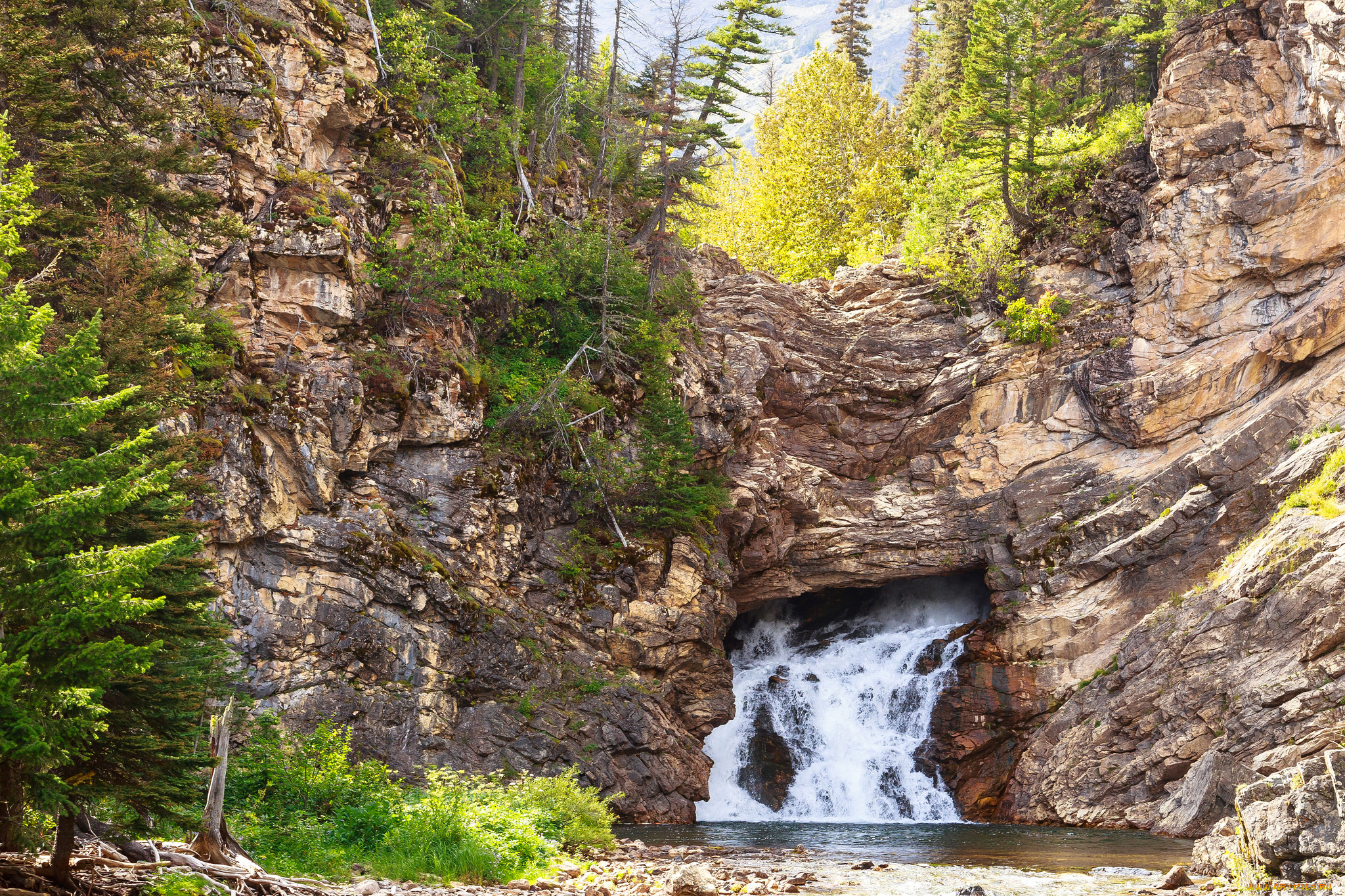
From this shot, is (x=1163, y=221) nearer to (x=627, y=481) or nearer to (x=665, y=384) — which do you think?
(x=665, y=384)

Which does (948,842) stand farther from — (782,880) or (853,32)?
(853,32)

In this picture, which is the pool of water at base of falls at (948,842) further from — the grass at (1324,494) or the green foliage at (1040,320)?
the green foliage at (1040,320)

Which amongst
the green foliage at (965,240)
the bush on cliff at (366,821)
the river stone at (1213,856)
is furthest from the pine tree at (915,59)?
the bush on cliff at (366,821)

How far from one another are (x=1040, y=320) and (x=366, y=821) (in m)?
28.0

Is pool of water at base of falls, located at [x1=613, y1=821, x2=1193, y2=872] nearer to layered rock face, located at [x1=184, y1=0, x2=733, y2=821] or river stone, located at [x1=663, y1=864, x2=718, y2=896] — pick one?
layered rock face, located at [x1=184, y1=0, x2=733, y2=821]

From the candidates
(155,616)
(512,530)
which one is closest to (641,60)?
(512,530)

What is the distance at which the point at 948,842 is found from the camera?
21047mm

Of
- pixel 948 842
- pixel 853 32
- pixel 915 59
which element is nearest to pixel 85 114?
pixel 948 842

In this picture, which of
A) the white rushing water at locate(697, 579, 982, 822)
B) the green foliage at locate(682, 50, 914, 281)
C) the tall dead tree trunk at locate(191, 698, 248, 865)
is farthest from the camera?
the green foliage at locate(682, 50, 914, 281)

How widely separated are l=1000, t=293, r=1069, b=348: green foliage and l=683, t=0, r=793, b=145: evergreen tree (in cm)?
1221

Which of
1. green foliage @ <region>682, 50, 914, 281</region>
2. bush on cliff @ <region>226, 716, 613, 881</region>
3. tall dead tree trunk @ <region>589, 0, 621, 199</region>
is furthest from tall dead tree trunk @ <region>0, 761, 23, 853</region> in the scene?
green foliage @ <region>682, 50, 914, 281</region>

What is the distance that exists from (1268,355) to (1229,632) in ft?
32.4

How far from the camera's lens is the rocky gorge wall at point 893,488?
2159 cm

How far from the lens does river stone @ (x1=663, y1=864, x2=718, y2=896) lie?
471 inches
